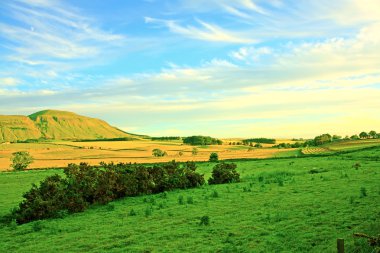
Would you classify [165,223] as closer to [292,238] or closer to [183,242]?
[183,242]

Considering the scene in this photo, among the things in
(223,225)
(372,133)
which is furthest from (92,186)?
(372,133)

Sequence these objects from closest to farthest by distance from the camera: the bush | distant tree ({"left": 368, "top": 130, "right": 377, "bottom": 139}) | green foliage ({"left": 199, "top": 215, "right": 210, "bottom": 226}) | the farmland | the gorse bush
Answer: green foliage ({"left": 199, "top": 215, "right": 210, "bottom": 226}) → the gorse bush → the bush → the farmland → distant tree ({"left": 368, "top": 130, "right": 377, "bottom": 139})

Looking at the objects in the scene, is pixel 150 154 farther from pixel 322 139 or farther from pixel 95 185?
pixel 95 185

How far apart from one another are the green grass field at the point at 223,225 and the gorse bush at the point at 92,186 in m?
1.50

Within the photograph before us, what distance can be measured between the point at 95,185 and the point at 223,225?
15.4m

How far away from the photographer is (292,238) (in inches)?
666

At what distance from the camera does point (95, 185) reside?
32.3m

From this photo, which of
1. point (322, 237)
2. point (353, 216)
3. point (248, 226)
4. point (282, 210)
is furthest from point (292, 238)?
point (282, 210)

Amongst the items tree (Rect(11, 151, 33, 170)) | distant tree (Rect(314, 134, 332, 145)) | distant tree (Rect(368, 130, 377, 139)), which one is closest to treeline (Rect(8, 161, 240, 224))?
tree (Rect(11, 151, 33, 170))

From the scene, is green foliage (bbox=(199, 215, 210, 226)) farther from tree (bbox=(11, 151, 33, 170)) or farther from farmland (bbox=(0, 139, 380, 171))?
tree (bbox=(11, 151, 33, 170))

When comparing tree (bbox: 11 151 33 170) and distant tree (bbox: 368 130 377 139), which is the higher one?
distant tree (bbox: 368 130 377 139)

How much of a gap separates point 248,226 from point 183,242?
13.2 ft

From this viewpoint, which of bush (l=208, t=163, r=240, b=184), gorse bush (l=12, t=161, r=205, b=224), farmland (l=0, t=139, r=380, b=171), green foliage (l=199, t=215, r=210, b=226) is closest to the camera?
green foliage (l=199, t=215, r=210, b=226)

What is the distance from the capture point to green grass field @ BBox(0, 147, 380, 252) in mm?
16875
